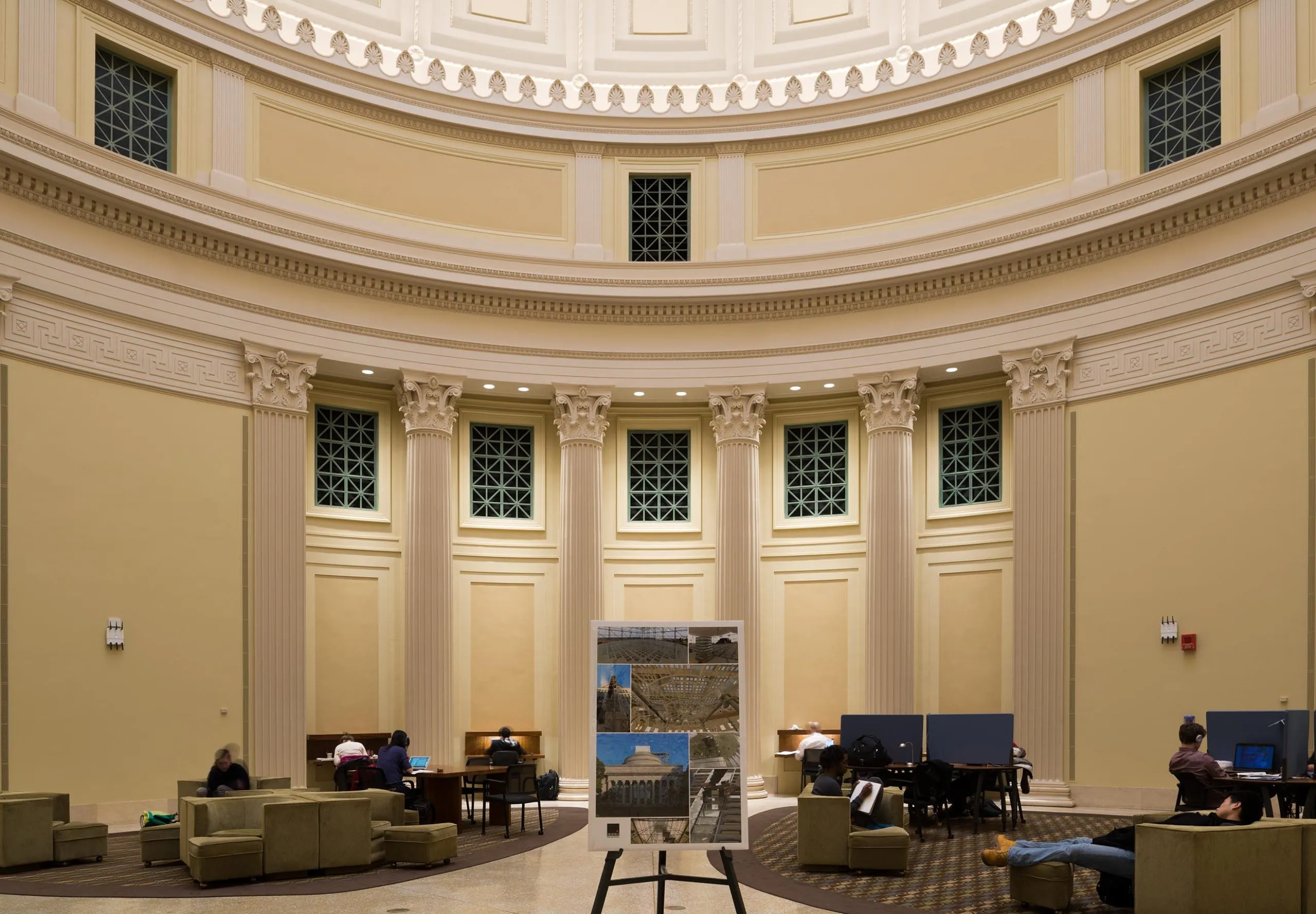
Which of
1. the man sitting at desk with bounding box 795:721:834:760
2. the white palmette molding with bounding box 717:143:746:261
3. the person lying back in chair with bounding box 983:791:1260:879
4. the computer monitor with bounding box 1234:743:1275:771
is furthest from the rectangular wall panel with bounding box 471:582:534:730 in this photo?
the person lying back in chair with bounding box 983:791:1260:879

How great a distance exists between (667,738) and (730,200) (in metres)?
15.4

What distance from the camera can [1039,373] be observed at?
61.0 ft

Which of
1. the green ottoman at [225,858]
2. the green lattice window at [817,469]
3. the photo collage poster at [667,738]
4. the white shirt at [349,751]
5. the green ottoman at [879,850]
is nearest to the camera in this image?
the photo collage poster at [667,738]

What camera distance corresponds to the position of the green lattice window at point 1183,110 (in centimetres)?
1728

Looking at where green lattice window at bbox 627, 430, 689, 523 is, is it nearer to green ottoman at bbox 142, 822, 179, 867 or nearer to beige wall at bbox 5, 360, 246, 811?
beige wall at bbox 5, 360, 246, 811

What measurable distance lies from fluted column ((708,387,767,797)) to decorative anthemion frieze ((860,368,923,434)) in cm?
187

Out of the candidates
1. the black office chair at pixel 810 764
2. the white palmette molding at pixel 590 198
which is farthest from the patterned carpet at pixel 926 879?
the white palmette molding at pixel 590 198

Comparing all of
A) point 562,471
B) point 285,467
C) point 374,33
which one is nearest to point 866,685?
point 562,471

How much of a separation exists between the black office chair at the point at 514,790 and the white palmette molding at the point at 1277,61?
12.6 metres

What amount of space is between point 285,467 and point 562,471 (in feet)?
15.2

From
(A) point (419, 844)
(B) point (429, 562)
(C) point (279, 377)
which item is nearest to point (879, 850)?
(A) point (419, 844)

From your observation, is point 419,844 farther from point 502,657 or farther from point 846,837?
point 502,657

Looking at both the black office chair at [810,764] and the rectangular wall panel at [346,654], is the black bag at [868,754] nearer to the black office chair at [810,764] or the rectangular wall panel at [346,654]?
the black office chair at [810,764]

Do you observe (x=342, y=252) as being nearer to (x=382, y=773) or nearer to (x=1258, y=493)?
(x=382, y=773)
